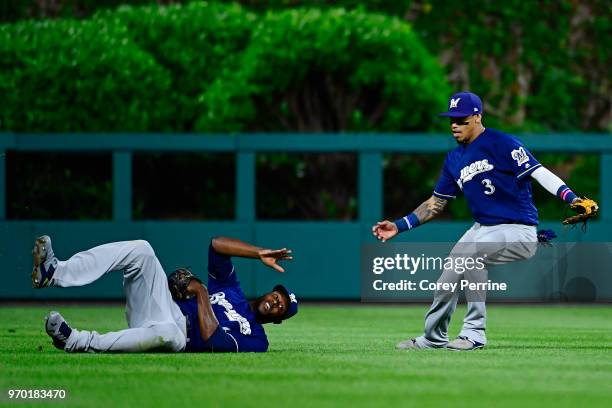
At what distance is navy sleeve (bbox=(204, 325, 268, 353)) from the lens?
10.4 m

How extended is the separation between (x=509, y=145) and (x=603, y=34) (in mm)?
19362

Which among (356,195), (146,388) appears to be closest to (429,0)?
(356,195)

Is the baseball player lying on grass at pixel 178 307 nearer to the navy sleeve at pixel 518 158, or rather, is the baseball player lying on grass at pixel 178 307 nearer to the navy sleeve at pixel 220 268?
the navy sleeve at pixel 220 268

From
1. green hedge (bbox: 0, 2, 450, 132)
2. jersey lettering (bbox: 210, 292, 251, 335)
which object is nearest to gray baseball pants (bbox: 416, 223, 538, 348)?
jersey lettering (bbox: 210, 292, 251, 335)

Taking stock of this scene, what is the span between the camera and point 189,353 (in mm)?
Answer: 10555

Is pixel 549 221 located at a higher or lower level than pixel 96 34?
lower

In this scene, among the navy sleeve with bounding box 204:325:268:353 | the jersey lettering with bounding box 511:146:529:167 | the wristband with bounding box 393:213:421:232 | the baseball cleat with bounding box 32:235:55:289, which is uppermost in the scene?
the jersey lettering with bounding box 511:146:529:167

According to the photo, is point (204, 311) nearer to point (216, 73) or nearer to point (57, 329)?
point (57, 329)

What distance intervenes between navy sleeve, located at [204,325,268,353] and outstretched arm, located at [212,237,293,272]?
638 mm

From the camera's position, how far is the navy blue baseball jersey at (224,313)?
10.4m

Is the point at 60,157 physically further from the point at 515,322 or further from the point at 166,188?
the point at 515,322

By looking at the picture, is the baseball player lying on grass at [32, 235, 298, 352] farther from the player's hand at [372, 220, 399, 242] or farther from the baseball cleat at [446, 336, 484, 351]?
the baseball cleat at [446, 336, 484, 351]

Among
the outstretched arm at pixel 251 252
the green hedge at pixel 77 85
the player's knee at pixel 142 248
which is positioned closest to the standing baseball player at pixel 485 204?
the outstretched arm at pixel 251 252

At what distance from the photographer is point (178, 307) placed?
33.7 ft
